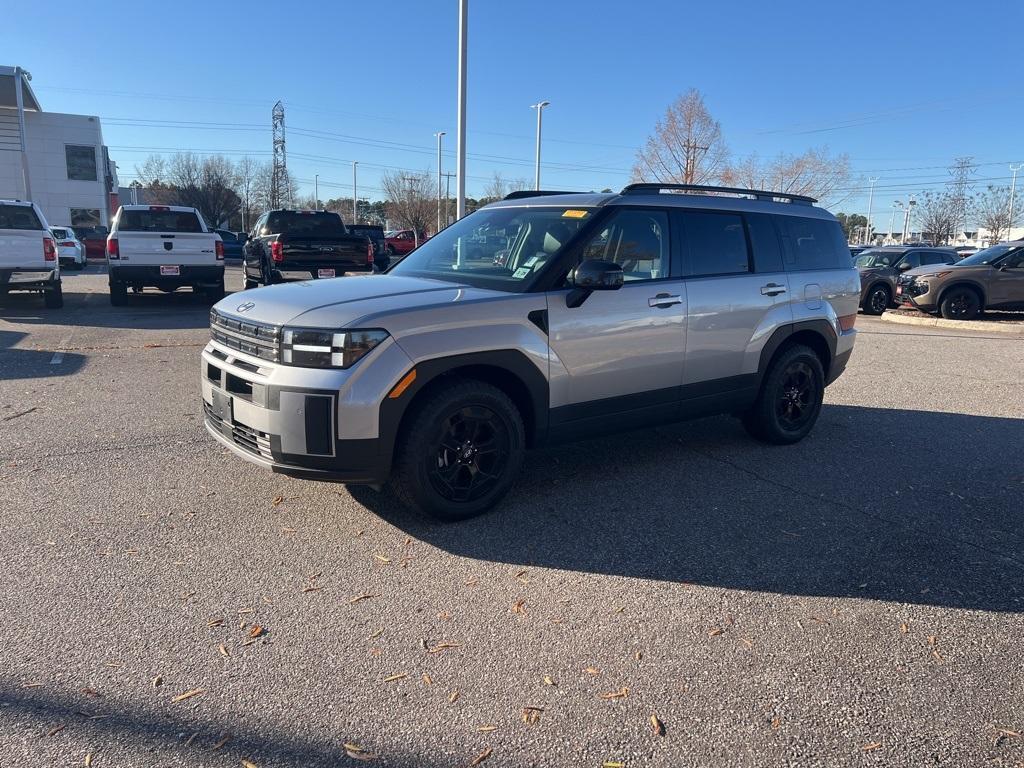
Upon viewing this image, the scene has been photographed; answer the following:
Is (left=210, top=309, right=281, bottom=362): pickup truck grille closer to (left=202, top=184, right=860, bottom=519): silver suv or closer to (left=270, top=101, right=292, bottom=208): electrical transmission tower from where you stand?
(left=202, top=184, right=860, bottom=519): silver suv

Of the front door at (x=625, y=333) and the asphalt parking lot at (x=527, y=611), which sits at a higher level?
the front door at (x=625, y=333)

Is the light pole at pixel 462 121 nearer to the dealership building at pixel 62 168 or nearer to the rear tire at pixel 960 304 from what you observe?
the rear tire at pixel 960 304

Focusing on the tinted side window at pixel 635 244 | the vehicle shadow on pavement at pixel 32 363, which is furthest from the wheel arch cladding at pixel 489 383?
the vehicle shadow on pavement at pixel 32 363

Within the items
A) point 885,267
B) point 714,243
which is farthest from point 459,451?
point 885,267

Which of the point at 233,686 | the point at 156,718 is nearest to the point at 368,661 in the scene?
the point at 233,686

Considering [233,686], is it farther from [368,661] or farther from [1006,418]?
[1006,418]

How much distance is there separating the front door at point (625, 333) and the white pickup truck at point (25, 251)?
12032 mm

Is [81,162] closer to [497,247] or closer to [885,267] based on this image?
[885,267]

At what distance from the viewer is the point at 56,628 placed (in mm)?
3127

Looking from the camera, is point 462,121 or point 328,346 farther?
point 462,121

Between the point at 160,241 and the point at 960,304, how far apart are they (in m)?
16.3

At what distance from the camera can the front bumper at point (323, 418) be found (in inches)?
149

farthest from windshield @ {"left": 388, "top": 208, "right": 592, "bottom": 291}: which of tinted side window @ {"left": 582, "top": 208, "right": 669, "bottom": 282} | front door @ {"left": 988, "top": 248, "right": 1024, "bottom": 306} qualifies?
front door @ {"left": 988, "top": 248, "right": 1024, "bottom": 306}

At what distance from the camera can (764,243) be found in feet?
19.2
